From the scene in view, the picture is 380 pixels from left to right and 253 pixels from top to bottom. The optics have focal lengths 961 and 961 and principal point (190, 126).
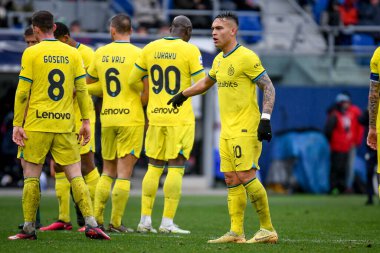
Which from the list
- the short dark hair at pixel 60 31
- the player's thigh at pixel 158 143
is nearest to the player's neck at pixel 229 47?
the player's thigh at pixel 158 143

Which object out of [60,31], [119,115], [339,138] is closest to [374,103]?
[119,115]

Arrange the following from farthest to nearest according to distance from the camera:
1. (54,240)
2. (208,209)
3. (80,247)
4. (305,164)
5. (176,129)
Answer: (305,164), (208,209), (176,129), (54,240), (80,247)

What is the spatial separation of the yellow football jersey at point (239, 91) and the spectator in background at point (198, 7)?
14261mm

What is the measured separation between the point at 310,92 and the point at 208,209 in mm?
7805

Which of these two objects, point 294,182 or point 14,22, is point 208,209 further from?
point 14,22

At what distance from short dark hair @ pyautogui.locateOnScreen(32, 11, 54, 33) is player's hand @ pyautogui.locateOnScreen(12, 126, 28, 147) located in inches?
44.9

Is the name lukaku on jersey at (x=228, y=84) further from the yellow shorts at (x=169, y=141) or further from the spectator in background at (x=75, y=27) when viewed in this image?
the spectator in background at (x=75, y=27)

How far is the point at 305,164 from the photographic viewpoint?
77.6 ft

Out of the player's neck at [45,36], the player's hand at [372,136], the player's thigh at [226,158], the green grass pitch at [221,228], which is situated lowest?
the green grass pitch at [221,228]

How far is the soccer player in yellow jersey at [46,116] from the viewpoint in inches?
413

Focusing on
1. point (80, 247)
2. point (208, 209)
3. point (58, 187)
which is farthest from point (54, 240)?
point (208, 209)

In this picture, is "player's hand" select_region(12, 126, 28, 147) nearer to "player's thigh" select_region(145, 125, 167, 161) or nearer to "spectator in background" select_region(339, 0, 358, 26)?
"player's thigh" select_region(145, 125, 167, 161)

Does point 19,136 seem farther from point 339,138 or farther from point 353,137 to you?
point 353,137

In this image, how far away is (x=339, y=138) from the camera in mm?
23828
